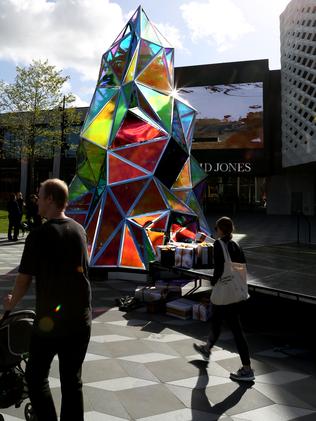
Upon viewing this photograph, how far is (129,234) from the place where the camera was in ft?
34.3

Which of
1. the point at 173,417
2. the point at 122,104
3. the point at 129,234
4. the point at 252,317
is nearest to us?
the point at 173,417

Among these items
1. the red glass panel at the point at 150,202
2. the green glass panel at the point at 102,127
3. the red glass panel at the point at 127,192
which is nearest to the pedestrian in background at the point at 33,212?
the green glass panel at the point at 102,127

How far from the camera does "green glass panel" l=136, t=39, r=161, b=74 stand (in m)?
11.6

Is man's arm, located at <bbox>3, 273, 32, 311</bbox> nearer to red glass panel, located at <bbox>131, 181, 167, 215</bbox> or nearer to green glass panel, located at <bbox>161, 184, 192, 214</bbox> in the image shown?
red glass panel, located at <bbox>131, 181, 167, 215</bbox>

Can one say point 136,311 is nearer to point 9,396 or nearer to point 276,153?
point 9,396

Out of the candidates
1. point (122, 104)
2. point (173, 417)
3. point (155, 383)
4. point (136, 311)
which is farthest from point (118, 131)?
point (173, 417)

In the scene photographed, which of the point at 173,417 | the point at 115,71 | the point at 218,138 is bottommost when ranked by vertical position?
the point at 173,417

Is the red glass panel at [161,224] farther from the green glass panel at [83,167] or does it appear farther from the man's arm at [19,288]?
the man's arm at [19,288]

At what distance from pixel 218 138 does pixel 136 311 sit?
33461 mm

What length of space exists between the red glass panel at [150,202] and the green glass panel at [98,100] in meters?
2.62

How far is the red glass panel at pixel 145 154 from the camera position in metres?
10.9

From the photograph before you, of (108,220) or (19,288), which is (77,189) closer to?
(108,220)

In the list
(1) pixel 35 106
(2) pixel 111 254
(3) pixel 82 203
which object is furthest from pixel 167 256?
(1) pixel 35 106

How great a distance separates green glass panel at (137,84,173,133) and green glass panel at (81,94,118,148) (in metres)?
0.86
